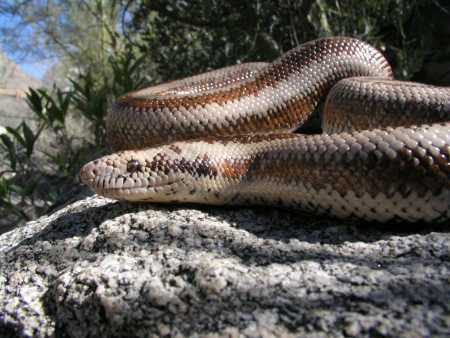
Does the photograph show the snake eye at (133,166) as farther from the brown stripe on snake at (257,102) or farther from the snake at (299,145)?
the brown stripe on snake at (257,102)

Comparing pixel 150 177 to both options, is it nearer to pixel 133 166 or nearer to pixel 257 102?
pixel 133 166

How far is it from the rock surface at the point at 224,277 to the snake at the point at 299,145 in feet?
0.35

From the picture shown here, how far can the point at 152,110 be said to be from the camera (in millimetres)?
3869

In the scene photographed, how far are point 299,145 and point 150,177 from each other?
0.84 metres

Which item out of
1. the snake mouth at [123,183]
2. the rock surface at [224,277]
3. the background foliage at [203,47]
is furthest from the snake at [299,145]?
the background foliage at [203,47]

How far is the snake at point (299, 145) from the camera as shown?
2217 millimetres

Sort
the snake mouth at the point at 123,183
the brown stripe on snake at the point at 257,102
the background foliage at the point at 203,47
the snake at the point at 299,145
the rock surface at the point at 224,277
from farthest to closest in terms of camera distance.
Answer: the background foliage at the point at 203,47 → the brown stripe on snake at the point at 257,102 → the snake mouth at the point at 123,183 → the snake at the point at 299,145 → the rock surface at the point at 224,277

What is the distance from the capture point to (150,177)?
274cm

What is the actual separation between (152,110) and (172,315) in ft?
7.74

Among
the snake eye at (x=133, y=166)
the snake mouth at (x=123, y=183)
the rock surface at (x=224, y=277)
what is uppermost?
the snake eye at (x=133, y=166)

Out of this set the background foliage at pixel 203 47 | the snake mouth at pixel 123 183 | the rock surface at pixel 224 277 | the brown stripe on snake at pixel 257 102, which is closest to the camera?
the rock surface at pixel 224 277

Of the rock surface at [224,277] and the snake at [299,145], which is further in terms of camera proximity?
the snake at [299,145]

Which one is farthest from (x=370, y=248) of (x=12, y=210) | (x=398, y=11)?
(x=398, y=11)

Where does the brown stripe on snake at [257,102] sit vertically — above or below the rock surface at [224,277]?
above
